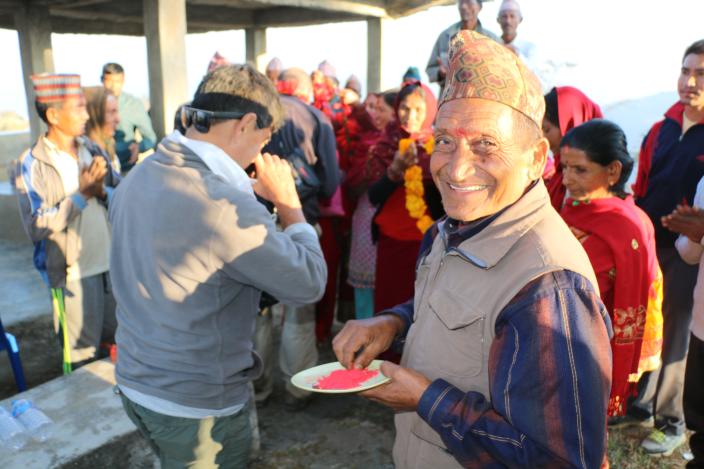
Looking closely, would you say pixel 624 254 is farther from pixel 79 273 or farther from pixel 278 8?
pixel 278 8

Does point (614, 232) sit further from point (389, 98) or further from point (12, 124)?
point (12, 124)

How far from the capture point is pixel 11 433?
267cm

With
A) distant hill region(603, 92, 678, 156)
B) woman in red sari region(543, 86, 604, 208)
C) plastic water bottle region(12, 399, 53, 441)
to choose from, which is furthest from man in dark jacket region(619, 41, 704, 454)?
distant hill region(603, 92, 678, 156)

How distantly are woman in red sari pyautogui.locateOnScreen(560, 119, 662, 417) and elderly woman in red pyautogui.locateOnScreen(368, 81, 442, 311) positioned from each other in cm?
107

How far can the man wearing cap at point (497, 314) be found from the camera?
1.08 meters

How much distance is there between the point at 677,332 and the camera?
3273 mm

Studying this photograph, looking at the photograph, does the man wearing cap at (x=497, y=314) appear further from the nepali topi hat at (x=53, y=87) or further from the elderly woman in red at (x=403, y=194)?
the nepali topi hat at (x=53, y=87)

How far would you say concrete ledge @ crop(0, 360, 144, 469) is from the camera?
2562mm

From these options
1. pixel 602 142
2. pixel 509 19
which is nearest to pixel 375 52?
pixel 509 19

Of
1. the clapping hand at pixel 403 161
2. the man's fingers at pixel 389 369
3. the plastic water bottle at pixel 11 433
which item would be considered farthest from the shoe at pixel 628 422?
the plastic water bottle at pixel 11 433

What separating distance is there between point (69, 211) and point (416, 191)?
230 cm

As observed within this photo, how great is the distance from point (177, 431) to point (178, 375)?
0.22m

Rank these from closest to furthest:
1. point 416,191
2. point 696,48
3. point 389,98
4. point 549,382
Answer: point 549,382
point 696,48
point 416,191
point 389,98

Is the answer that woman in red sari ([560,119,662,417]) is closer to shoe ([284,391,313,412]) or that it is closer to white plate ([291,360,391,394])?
white plate ([291,360,391,394])
